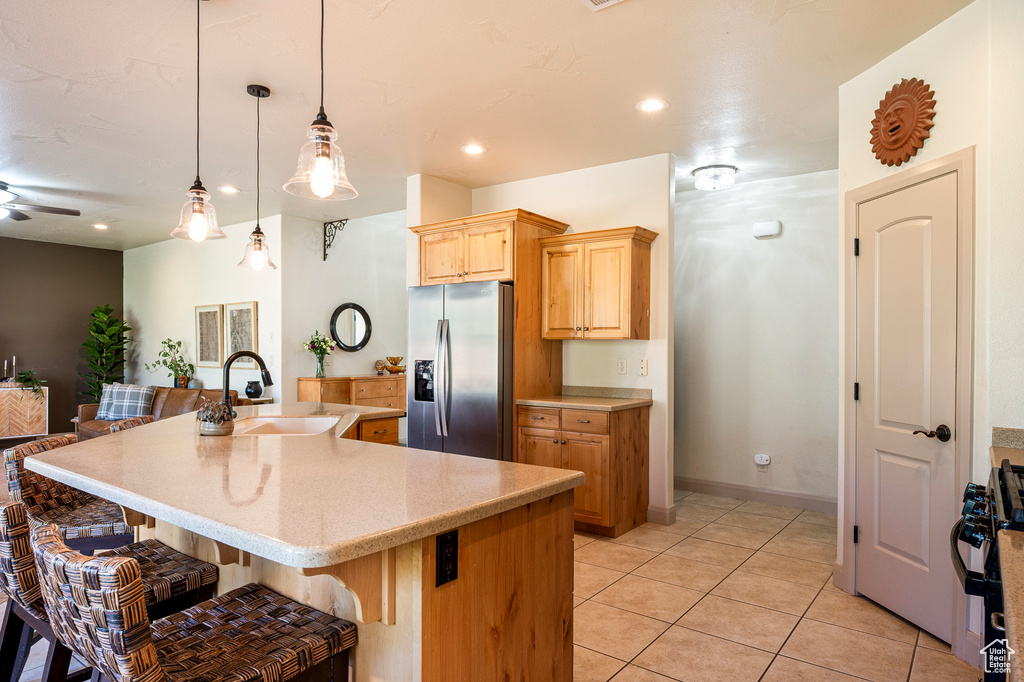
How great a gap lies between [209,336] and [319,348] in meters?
1.87

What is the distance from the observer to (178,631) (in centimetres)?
142

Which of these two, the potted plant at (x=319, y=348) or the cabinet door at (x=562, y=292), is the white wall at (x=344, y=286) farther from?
the cabinet door at (x=562, y=292)

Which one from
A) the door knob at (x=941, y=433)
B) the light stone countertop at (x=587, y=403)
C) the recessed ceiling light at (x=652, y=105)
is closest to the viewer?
the door knob at (x=941, y=433)

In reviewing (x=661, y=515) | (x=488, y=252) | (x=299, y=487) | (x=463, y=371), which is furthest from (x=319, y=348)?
(x=299, y=487)

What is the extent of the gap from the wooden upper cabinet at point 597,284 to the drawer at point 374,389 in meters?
2.81

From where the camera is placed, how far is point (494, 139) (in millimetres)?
4078

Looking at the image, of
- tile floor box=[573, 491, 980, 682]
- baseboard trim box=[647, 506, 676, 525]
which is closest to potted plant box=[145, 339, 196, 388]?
tile floor box=[573, 491, 980, 682]

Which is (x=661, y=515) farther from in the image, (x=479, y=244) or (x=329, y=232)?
(x=329, y=232)

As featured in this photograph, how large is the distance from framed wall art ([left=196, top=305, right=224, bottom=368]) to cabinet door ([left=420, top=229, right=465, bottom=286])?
366 centimetres

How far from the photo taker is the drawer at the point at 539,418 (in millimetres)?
4246

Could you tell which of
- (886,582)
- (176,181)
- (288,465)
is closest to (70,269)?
(176,181)

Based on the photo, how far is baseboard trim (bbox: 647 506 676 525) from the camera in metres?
4.38

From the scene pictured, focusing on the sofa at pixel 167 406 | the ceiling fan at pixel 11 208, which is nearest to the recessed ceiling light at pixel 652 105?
the ceiling fan at pixel 11 208

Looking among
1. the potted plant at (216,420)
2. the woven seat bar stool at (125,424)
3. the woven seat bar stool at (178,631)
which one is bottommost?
the woven seat bar stool at (178,631)
